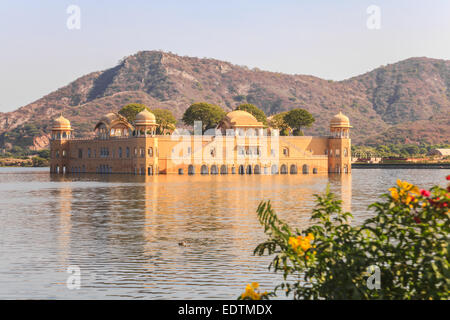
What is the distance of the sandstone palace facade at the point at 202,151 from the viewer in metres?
92.1

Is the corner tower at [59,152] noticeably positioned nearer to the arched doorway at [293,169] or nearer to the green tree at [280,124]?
the green tree at [280,124]

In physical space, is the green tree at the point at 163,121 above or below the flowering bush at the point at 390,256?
above

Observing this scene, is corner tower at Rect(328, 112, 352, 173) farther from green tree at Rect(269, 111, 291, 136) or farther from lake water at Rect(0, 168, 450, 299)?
lake water at Rect(0, 168, 450, 299)

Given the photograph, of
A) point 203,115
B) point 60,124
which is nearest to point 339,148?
point 203,115

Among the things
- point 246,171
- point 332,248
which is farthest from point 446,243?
point 246,171

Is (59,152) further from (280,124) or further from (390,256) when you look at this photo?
(390,256)

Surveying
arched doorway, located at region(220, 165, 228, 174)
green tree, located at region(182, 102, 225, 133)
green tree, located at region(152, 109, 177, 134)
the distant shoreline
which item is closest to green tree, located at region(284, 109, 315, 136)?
green tree, located at region(182, 102, 225, 133)

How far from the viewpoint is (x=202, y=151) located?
303 feet

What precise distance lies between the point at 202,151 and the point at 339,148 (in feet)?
74.2

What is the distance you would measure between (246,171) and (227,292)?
82.2 m

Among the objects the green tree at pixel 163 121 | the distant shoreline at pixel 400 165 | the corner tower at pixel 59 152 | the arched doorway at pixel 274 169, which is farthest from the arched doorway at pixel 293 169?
the corner tower at pixel 59 152

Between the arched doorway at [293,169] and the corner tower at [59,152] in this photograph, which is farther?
the corner tower at [59,152]

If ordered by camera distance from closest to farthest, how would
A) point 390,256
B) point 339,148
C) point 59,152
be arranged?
point 390,256, point 339,148, point 59,152

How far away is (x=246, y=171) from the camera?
9494 centimetres
